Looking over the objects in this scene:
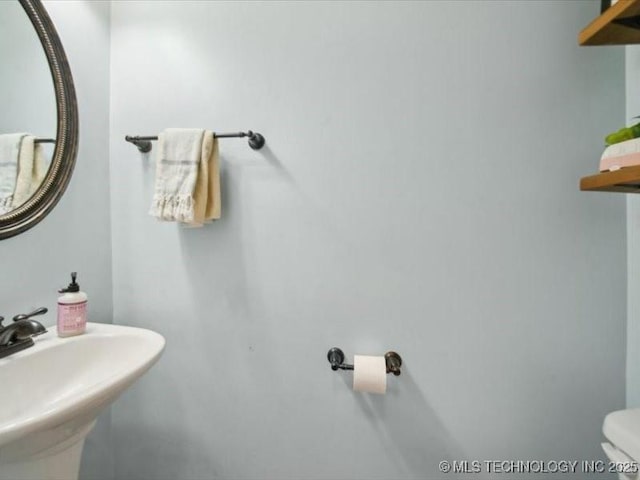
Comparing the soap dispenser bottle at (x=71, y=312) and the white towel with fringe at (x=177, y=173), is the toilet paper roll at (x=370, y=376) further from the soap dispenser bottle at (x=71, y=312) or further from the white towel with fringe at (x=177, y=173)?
the soap dispenser bottle at (x=71, y=312)

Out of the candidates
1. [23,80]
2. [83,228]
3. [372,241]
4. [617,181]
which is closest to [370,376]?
[372,241]

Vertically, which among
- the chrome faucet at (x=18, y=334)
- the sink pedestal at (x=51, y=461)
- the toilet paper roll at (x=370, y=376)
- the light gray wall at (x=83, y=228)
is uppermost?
the light gray wall at (x=83, y=228)

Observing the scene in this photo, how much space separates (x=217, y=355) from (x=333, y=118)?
3.23 ft

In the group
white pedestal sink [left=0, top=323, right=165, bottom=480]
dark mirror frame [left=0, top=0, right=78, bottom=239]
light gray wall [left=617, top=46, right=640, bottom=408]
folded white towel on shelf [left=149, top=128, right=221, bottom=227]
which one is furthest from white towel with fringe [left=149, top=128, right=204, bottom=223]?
light gray wall [left=617, top=46, right=640, bottom=408]

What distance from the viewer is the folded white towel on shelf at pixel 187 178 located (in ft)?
2.99

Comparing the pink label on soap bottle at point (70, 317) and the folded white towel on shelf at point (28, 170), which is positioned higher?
the folded white towel on shelf at point (28, 170)

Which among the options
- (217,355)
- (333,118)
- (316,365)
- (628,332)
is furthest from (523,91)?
(217,355)

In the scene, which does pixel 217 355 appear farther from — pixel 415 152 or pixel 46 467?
pixel 415 152

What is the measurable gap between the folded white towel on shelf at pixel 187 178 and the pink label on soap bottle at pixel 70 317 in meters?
0.36

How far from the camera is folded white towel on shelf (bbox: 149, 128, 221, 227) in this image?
2.99ft

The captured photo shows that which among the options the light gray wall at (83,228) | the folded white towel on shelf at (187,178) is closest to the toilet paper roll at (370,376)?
the folded white towel on shelf at (187,178)

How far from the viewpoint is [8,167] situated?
0.78m

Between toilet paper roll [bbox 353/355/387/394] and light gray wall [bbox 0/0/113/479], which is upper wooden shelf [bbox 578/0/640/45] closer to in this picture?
toilet paper roll [bbox 353/355/387/394]

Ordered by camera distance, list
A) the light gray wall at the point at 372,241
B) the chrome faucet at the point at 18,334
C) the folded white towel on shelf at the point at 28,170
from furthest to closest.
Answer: the light gray wall at the point at 372,241, the folded white towel on shelf at the point at 28,170, the chrome faucet at the point at 18,334
